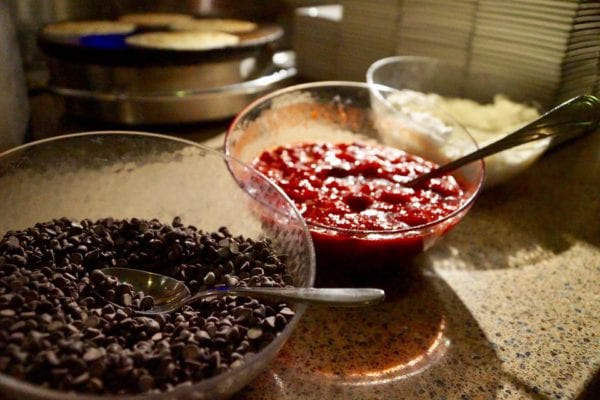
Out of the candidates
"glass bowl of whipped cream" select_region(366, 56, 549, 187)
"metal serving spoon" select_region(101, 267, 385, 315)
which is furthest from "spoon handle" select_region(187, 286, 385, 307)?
"glass bowl of whipped cream" select_region(366, 56, 549, 187)

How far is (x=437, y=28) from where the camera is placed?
153cm

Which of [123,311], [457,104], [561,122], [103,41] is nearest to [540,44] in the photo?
[457,104]

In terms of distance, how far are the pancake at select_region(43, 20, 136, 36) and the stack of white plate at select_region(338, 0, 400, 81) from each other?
0.61 m

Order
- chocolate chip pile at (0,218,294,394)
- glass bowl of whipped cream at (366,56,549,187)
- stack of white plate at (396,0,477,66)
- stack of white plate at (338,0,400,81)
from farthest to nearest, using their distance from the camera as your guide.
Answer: stack of white plate at (338,0,400,81), stack of white plate at (396,0,477,66), glass bowl of whipped cream at (366,56,549,187), chocolate chip pile at (0,218,294,394)

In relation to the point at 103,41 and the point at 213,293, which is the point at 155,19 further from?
the point at 213,293

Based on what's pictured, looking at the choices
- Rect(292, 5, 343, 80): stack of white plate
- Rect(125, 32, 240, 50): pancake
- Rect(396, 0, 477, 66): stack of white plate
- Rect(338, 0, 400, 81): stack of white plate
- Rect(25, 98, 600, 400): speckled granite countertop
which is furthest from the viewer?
Rect(292, 5, 343, 80): stack of white plate

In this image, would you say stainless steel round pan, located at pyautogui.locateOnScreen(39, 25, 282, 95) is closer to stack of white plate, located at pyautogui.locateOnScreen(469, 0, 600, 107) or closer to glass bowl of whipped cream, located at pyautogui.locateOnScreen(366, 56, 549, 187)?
glass bowl of whipped cream, located at pyautogui.locateOnScreen(366, 56, 549, 187)

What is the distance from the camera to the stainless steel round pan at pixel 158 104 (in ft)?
4.43

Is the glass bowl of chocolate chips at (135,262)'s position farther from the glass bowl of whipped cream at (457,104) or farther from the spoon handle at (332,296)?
the glass bowl of whipped cream at (457,104)

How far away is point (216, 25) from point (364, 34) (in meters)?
0.43

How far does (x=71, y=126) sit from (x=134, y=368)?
965 mm

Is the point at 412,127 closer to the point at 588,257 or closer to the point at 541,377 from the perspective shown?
the point at 588,257

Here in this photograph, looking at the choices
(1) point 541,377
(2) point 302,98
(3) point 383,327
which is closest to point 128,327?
(3) point 383,327

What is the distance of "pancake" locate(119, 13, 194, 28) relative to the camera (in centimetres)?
155
